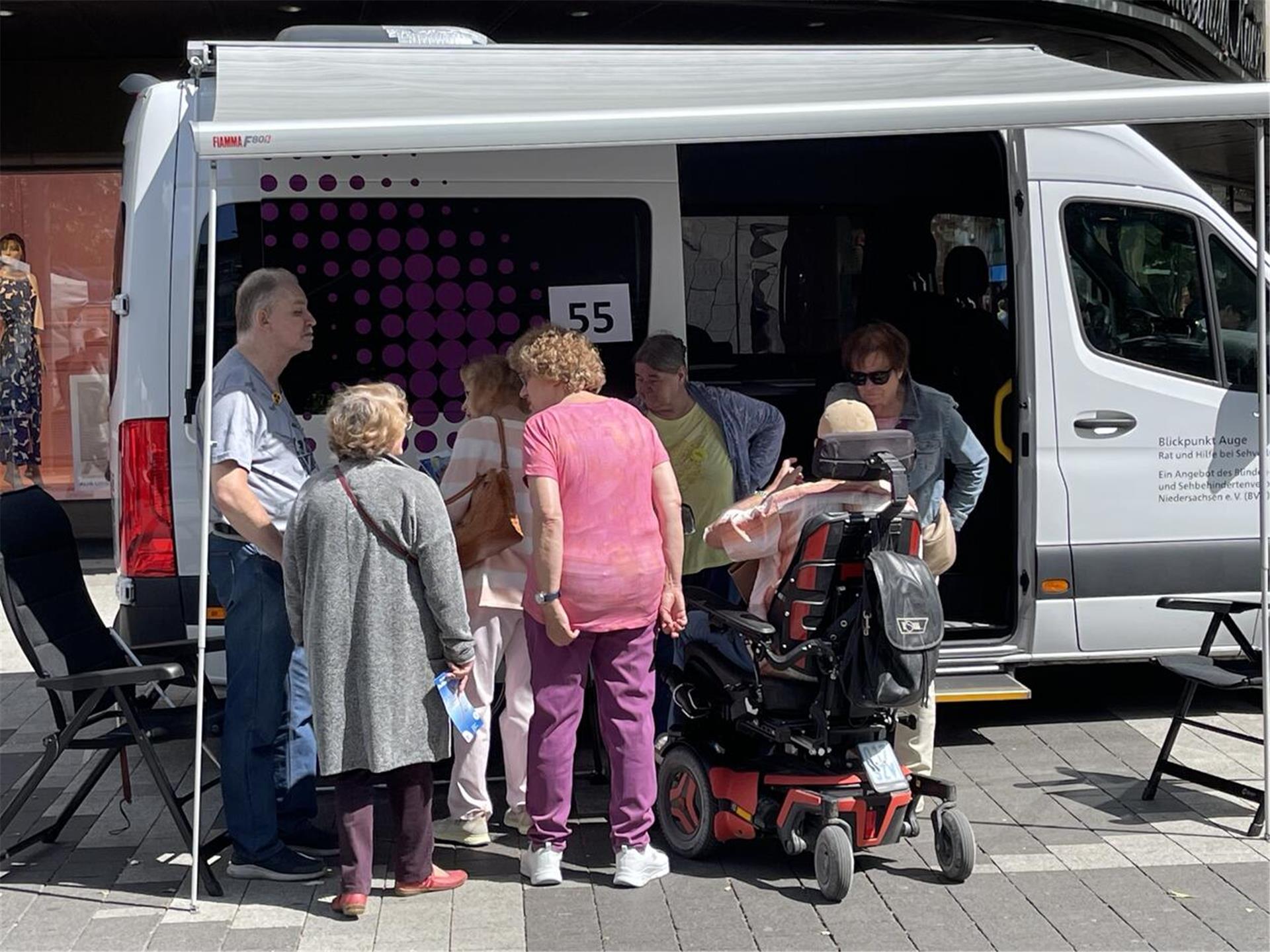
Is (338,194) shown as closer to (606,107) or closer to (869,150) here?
(606,107)

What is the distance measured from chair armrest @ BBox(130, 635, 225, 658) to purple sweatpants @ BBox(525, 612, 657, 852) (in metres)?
1.25

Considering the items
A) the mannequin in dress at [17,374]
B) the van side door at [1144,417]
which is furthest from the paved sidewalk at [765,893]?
the mannequin in dress at [17,374]

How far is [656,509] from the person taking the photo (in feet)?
15.4

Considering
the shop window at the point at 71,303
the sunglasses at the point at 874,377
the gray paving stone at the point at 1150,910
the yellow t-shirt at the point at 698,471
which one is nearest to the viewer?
the gray paving stone at the point at 1150,910

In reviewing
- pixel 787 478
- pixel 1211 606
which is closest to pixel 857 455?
pixel 787 478

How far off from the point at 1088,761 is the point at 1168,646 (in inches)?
24.3

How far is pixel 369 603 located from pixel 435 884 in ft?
3.07

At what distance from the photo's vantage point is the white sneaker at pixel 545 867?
15.3ft

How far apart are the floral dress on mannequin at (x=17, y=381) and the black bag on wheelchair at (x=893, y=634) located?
8.35m

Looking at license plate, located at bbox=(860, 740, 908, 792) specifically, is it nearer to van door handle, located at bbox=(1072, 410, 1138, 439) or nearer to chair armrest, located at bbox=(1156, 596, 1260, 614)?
chair armrest, located at bbox=(1156, 596, 1260, 614)

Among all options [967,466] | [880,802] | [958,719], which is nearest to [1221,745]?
[958,719]

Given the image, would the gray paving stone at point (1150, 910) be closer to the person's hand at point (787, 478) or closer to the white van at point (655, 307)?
the white van at point (655, 307)

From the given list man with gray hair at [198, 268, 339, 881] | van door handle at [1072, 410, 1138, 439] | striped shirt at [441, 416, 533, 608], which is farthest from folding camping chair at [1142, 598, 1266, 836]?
man with gray hair at [198, 268, 339, 881]

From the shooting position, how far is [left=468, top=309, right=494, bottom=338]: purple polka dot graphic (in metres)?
5.68
